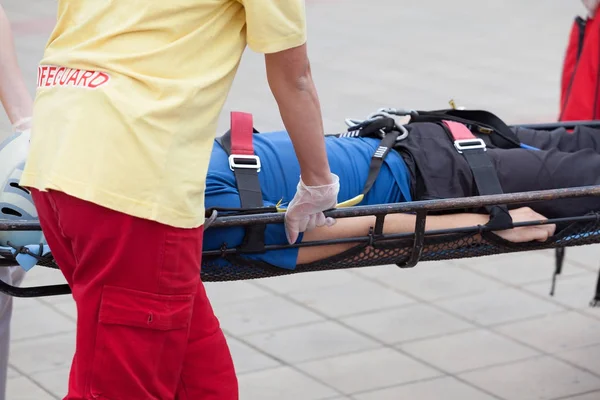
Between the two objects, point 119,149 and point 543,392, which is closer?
point 119,149

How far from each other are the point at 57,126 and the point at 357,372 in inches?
75.5

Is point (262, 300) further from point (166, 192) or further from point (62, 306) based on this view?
point (166, 192)

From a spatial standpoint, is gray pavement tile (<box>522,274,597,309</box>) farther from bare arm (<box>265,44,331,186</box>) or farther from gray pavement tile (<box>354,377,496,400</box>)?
bare arm (<box>265,44,331,186</box>)

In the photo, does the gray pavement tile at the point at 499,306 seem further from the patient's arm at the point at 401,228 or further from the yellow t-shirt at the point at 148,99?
the yellow t-shirt at the point at 148,99

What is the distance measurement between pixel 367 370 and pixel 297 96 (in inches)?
69.8

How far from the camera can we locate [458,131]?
3.40 meters

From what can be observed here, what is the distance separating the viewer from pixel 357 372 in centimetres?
382

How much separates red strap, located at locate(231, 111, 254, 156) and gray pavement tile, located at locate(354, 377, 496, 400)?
108cm

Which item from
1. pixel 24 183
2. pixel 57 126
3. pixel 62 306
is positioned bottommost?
pixel 62 306

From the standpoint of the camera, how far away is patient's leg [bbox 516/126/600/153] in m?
3.66

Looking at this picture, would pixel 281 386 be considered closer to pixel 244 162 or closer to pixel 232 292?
pixel 232 292

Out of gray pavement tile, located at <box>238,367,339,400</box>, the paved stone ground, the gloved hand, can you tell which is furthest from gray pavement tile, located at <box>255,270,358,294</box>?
the gloved hand

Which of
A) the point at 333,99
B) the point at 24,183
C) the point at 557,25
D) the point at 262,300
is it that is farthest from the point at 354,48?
the point at 24,183

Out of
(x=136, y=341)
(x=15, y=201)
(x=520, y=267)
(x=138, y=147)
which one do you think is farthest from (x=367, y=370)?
(x=138, y=147)
